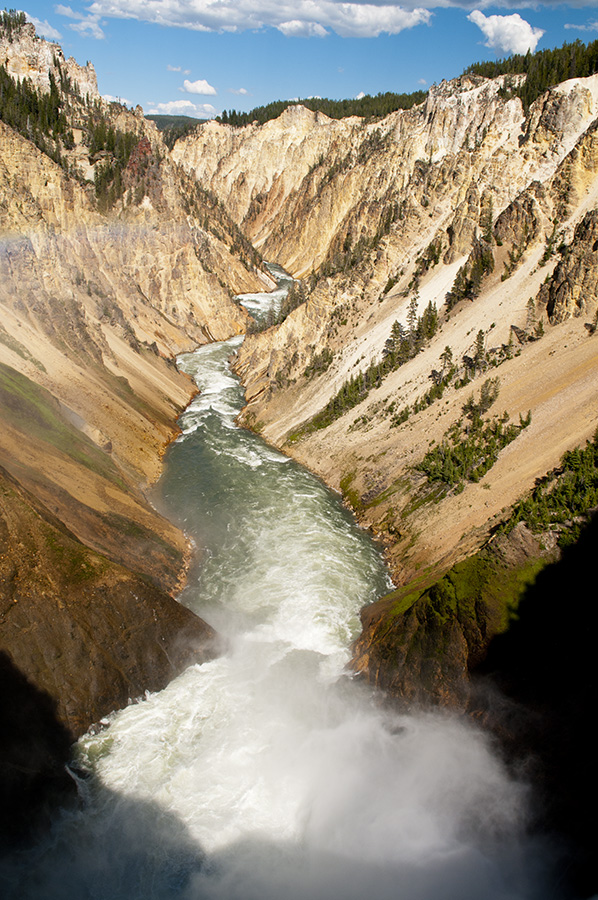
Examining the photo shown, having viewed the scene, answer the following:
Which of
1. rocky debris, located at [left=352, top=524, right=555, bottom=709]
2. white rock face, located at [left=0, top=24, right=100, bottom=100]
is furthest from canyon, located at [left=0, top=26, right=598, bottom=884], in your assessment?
white rock face, located at [left=0, top=24, right=100, bottom=100]

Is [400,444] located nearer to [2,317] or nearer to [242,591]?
[242,591]

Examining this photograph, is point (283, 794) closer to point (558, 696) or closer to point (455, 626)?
point (455, 626)

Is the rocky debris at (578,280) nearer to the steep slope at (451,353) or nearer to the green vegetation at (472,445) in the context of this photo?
the steep slope at (451,353)

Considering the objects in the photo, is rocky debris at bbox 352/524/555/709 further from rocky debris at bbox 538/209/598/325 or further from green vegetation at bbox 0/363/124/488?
rocky debris at bbox 538/209/598/325

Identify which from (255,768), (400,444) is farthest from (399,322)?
(255,768)

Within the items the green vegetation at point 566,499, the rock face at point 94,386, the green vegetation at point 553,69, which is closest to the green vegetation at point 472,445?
the green vegetation at point 566,499
